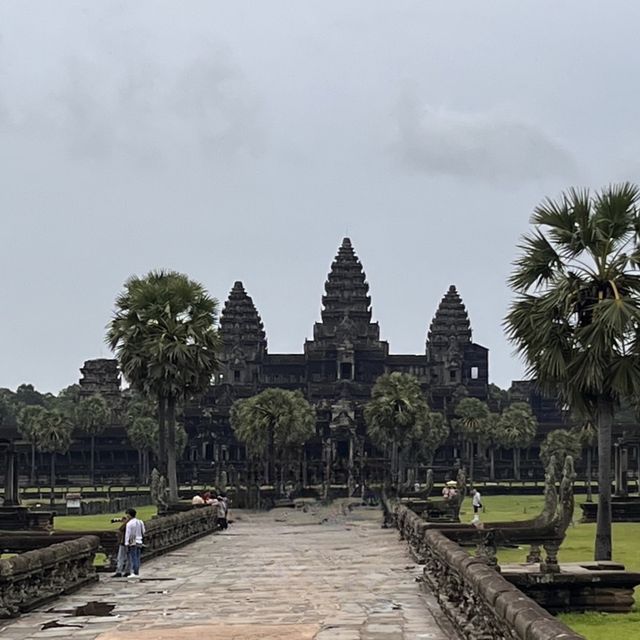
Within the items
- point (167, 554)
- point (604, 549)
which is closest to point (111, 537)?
point (167, 554)

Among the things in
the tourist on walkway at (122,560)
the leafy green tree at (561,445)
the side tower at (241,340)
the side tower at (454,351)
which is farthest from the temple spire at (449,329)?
the tourist on walkway at (122,560)

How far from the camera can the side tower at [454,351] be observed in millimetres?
174875

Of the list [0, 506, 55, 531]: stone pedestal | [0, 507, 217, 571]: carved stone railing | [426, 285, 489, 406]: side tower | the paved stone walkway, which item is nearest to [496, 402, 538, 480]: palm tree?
[426, 285, 489, 406]: side tower

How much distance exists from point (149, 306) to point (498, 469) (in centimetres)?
8442

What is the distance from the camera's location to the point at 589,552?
32.4m

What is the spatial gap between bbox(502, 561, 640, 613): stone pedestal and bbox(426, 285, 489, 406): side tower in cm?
15257

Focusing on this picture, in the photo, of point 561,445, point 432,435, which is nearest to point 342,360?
point 432,435

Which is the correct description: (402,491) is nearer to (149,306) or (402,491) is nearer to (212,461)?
(149,306)

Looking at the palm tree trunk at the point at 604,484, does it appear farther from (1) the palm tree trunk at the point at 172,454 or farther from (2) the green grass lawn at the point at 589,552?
(1) the palm tree trunk at the point at 172,454

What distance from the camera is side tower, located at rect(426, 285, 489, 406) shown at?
17488cm

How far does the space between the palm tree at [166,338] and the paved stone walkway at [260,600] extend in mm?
15094

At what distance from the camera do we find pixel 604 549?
25953mm

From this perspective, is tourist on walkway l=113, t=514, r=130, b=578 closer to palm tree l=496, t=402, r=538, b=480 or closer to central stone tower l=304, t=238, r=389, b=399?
palm tree l=496, t=402, r=538, b=480

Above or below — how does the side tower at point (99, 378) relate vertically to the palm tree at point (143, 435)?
above
